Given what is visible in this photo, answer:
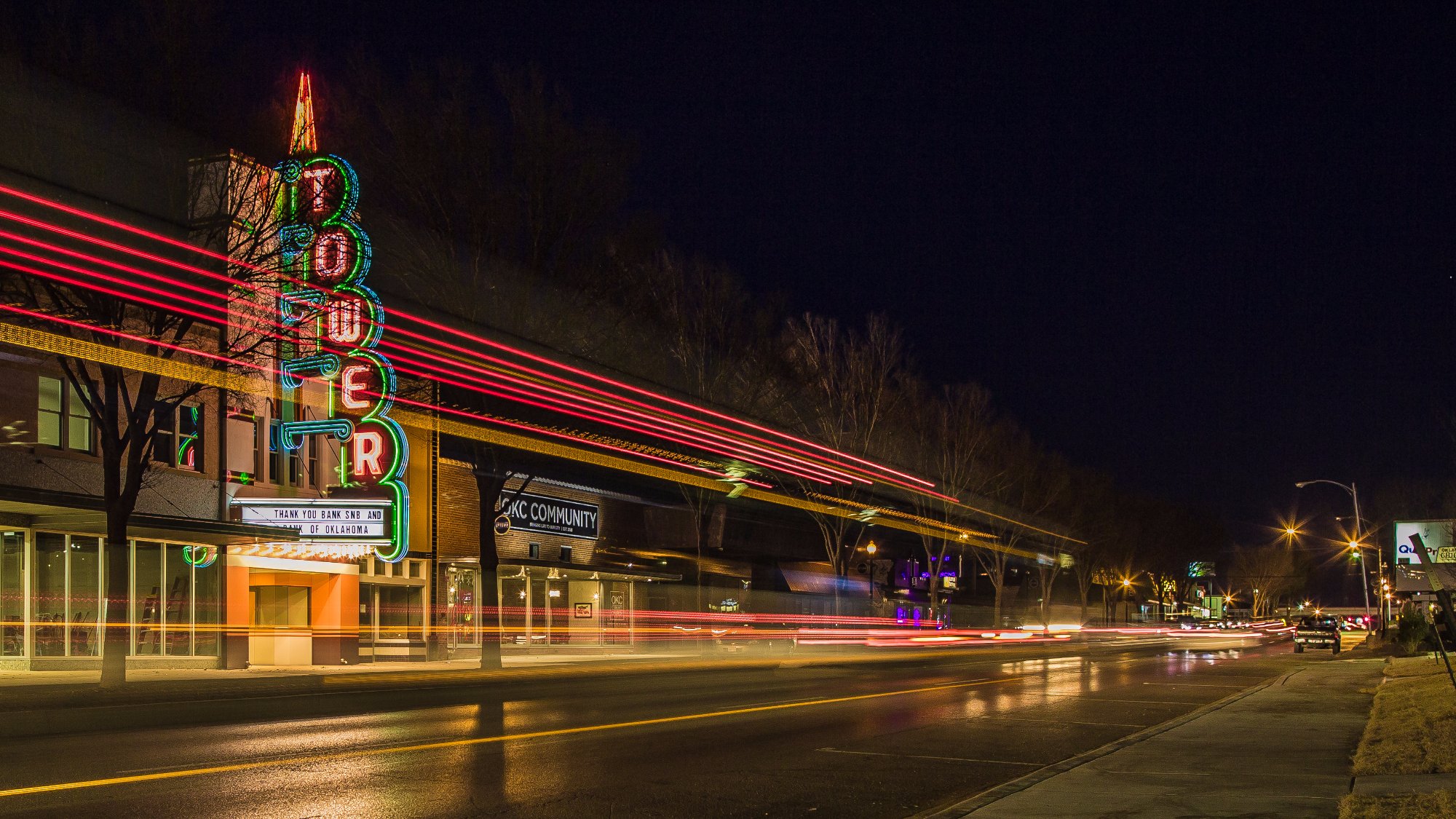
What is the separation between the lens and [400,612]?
39.5 m

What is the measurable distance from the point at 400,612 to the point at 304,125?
18170 millimetres

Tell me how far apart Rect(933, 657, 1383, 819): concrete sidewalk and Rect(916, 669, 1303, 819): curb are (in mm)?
15

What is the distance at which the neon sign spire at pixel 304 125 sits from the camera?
83.9 feet

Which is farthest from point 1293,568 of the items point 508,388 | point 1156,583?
point 508,388

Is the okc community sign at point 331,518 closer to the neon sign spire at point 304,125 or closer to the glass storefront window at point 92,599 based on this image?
the glass storefront window at point 92,599

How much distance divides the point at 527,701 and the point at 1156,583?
305ft

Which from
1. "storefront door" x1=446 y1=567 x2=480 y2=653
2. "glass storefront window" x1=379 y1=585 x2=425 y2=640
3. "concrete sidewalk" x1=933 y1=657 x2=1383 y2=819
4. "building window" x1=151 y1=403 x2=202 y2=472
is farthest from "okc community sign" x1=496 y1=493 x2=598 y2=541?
"concrete sidewalk" x1=933 y1=657 x2=1383 y2=819

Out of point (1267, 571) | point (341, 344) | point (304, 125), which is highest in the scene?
point (304, 125)

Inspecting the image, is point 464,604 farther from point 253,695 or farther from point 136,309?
point 136,309

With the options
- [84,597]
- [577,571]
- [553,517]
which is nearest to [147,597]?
[84,597]

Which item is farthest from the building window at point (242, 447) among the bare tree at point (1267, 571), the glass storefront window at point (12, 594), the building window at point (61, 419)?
the bare tree at point (1267, 571)

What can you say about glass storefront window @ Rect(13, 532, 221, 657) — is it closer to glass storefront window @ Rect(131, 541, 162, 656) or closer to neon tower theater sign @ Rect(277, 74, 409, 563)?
glass storefront window @ Rect(131, 541, 162, 656)

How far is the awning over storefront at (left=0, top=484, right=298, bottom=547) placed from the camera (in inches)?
964

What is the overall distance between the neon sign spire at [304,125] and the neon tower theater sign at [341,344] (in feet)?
0.14
